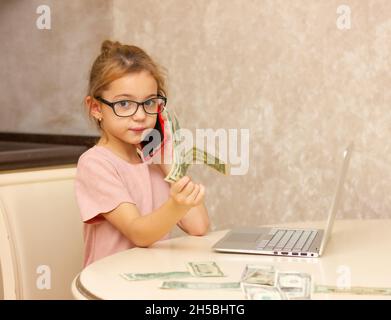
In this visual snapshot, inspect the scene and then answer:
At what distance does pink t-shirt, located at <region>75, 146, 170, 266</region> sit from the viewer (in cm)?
169

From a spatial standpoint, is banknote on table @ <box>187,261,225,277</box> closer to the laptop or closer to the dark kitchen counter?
the laptop

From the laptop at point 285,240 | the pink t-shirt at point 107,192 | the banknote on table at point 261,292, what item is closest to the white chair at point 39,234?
the pink t-shirt at point 107,192

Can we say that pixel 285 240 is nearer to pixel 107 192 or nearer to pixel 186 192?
pixel 186 192

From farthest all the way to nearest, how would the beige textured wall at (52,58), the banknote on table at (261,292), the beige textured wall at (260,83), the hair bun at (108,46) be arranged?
the beige textured wall at (52,58) → the beige textured wall at (260,83) → the hair bun at (108,46) → the banknote on table at (261,292)

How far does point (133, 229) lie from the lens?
1.63 metres

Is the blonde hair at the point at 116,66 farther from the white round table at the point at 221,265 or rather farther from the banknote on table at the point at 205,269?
the banknote on table at the point at 205,269

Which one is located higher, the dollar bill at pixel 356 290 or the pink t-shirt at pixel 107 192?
the pink t-shirt at pixel 107 192

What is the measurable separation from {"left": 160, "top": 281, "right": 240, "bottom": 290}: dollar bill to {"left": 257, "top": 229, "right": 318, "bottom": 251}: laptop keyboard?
0.93 feet

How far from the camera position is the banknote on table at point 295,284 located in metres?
1.22

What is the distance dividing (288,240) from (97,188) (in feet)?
1.50

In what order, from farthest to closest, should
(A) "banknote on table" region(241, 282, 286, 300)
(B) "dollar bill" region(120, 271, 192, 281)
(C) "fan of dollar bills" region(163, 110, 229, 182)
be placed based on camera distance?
(C) "fan of dollar bills" region(163, 110, 229, 182) → (B) "dollar bill" region(120, 271, 192, 281) → (A) "banknote on table" region(241, 282, 286, 300)

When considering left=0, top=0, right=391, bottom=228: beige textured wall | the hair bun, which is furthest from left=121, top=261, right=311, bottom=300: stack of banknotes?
left=0, top=0, right=391, bottom=228: beige textured wall

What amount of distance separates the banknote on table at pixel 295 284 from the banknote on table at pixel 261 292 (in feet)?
0.04
